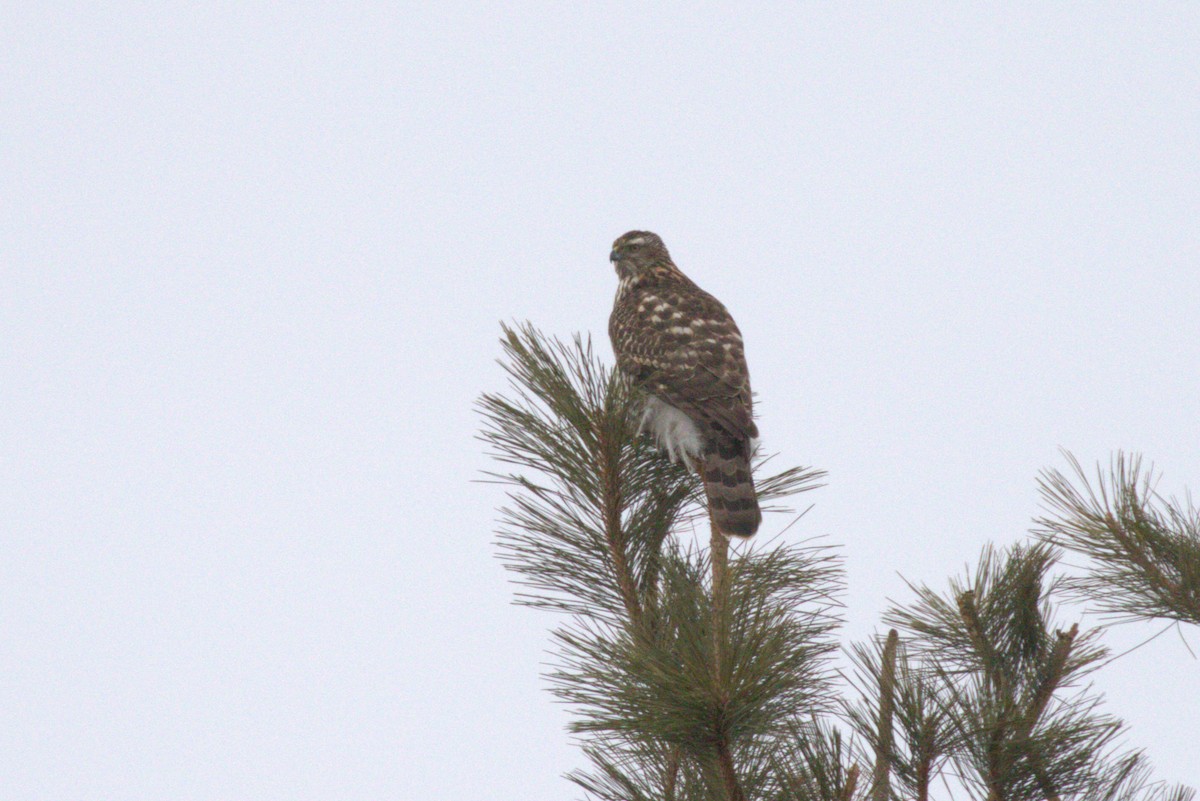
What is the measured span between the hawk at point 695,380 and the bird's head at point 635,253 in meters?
0.46

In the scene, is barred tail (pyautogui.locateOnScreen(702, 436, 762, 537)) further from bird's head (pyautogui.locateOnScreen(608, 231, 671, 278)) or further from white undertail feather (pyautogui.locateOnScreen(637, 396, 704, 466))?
bird's head (pyautogui.locateOnScreen(608, 231, 671, 278))

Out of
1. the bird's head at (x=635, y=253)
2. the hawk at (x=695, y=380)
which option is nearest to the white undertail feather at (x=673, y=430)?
the hawk at (x=695, y=380)

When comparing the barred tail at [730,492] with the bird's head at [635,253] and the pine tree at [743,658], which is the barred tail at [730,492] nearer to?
the pine tree at [743,658]

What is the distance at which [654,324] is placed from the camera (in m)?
6.18

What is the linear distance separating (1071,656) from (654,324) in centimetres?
329

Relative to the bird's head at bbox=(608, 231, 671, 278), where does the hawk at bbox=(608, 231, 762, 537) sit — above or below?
below

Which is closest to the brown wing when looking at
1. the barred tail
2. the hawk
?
the hawk

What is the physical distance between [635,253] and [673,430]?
3.37m

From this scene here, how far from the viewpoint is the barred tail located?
4265 mm

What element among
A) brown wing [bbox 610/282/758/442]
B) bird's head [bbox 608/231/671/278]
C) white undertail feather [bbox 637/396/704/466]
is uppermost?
bird's head [bbox 608/231/671/278]

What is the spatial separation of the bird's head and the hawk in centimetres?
46

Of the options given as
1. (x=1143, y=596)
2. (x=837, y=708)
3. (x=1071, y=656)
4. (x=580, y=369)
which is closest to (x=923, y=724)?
(x=837, y=708)

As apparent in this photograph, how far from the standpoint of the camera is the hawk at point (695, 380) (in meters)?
4.52

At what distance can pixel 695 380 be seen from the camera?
559 centimetres
